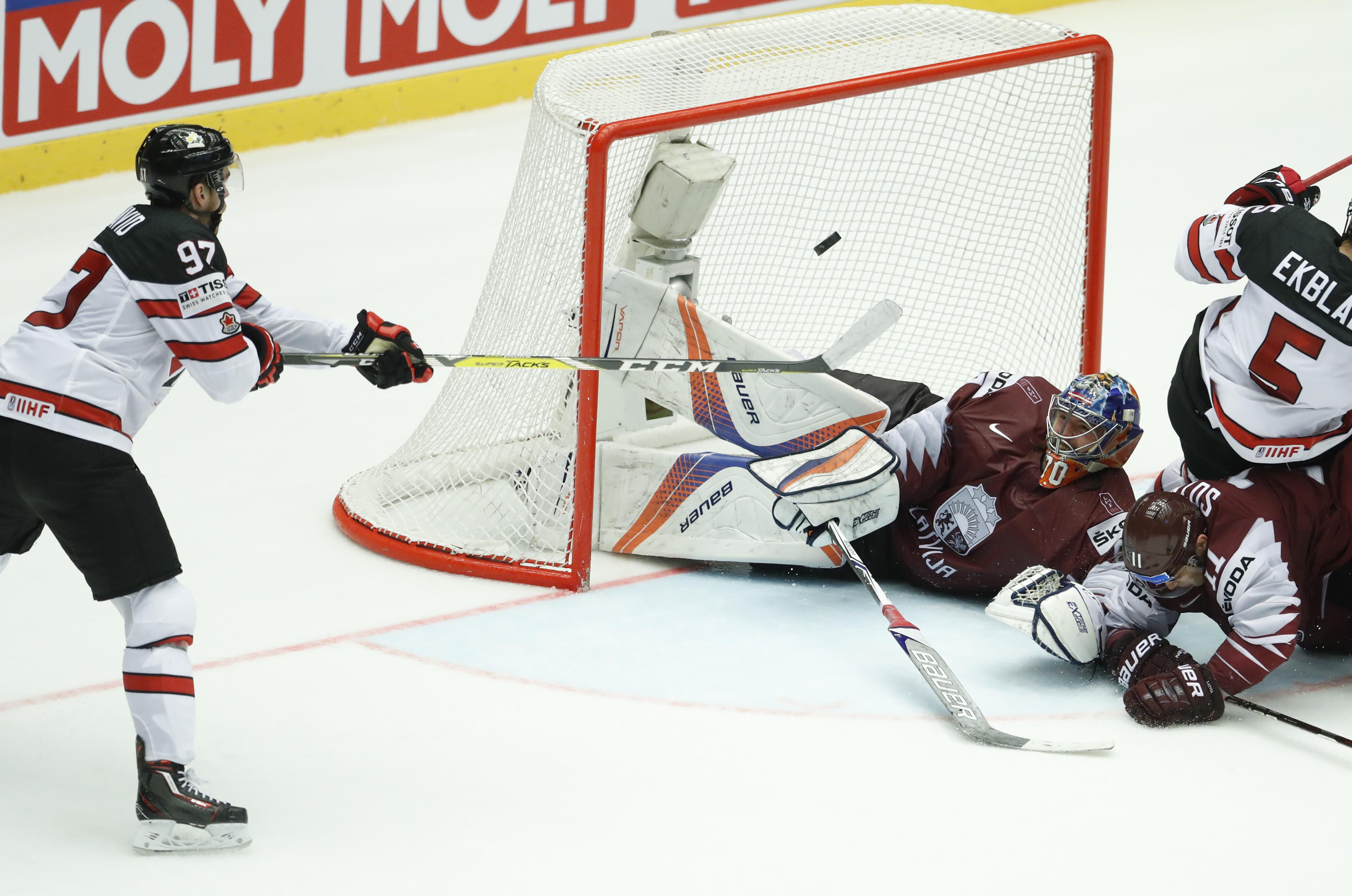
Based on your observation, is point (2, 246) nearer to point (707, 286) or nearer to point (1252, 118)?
point (707, 286)

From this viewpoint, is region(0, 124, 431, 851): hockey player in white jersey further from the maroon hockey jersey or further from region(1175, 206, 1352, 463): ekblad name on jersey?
region(1175, 206, 1352, 463): ekblad name on jersey

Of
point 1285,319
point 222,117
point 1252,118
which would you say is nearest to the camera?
point 1285,319

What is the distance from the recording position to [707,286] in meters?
5.02

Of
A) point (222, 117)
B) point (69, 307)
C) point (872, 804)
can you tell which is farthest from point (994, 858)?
point (222, 117)

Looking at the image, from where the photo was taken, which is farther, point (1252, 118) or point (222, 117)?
point (1252, 118)

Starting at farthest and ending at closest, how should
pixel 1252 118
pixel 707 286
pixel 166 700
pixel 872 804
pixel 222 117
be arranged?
pixel 1252 118 → pixel 222 117 → pixel 707 286 → pixel 872 804 → pixel 166 700

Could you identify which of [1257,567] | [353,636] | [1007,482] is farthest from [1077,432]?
[353,636]

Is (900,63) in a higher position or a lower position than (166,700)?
higher

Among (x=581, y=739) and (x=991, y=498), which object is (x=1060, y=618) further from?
(x=581, y=739)

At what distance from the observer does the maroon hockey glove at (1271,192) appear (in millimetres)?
3592

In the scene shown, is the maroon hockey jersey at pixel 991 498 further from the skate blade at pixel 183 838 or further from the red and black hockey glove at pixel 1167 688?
the skate blade at pixel 183 838

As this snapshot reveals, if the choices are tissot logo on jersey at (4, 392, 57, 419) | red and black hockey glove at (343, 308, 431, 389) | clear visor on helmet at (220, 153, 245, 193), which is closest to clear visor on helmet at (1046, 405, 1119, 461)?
red and black hockey glove at (343, 308, 431, 389)

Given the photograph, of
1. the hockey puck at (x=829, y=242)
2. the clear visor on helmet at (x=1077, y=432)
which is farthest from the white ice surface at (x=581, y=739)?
the hockey puck at (x=829, y=242)

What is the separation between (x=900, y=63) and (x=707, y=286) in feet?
3.09
